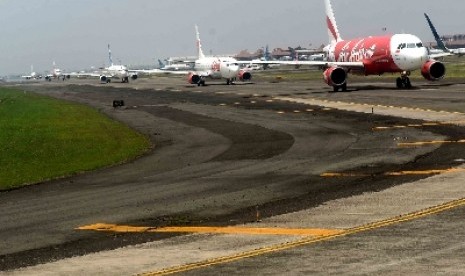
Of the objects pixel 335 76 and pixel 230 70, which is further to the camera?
pixel 230 70

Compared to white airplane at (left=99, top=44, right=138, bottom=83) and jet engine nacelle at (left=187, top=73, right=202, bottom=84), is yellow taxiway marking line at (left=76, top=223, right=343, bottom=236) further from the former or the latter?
white airplane at (left=99, top=44, right=138, bottom=83)

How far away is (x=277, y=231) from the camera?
15.5 meters

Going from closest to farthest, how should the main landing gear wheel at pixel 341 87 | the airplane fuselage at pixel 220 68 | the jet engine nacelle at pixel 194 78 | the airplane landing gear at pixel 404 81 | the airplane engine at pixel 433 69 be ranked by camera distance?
the airplane engine at pixel 433 69, the airplane landing gear at pixel 404 81, the main landing gear wheel at pixel 341 87, the airplane fuselage at pixel 220 68, the jet engine nacelle at pixel 194 78

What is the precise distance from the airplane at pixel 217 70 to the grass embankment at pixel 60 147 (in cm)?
4818

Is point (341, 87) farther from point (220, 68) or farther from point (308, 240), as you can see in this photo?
point (308, 240)

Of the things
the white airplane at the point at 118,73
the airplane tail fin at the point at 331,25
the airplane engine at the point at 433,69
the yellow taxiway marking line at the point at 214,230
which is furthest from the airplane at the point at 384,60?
the white airplane at the point at 118,73

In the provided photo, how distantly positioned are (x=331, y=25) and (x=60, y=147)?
2077 inches

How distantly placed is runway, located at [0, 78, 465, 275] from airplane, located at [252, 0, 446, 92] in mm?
27658

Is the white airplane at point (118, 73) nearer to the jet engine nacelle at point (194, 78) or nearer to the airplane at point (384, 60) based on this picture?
the jet engine nacelle at point (194, 78)

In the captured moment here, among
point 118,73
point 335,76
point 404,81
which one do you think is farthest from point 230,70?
point 118,73

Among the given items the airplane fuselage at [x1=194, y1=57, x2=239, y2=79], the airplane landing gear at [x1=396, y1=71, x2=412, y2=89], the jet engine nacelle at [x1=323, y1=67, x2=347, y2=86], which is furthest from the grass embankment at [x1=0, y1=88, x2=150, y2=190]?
the airplane fuselage at [x1=194, y1=57, x2=239, y2=79]

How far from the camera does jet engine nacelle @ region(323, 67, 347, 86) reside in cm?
6694

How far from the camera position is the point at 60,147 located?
35.5 meters

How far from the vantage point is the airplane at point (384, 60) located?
62.8 metres
